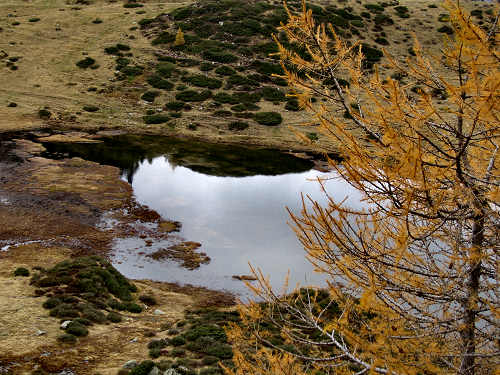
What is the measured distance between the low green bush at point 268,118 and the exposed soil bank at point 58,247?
1834 centimetres

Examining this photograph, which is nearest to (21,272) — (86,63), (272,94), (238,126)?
(238,126)

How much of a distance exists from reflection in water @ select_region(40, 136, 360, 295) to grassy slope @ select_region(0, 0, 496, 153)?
5261 millimetres

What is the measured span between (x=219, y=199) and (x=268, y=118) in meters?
19.2

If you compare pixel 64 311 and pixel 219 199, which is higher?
pixel 219 199

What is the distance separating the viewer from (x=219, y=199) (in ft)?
83.8

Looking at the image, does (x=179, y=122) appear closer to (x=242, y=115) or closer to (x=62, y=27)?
(x=242, y=115)

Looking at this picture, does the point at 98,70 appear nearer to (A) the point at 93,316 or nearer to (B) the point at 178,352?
(A) the point at 93,316

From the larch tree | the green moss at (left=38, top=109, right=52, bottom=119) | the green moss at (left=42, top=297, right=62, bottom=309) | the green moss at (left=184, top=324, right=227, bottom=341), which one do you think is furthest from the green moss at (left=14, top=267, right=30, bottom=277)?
the green moss at (left=38, top=109, right=52, bottom=119)

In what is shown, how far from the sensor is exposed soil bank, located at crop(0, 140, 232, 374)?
10.0 m

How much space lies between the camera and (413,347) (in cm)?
401

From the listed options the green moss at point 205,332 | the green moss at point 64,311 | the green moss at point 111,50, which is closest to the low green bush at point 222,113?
the green moss at point 111,50

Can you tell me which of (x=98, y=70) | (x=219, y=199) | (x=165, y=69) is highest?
(x=165, y=69)

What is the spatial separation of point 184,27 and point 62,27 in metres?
18.1

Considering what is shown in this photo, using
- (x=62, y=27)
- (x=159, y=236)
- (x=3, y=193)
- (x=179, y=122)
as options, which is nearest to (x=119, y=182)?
(x=3, y=193)
